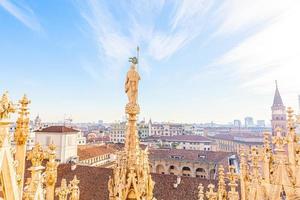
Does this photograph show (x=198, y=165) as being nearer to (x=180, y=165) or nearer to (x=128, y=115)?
(x=180, y=165)

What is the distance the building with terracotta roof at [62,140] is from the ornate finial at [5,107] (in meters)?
48.0

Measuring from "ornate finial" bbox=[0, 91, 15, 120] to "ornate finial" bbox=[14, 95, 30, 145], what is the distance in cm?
63

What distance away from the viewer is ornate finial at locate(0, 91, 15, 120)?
368 centimetres

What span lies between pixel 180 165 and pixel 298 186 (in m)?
50.3

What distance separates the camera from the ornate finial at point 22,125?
4.47 m

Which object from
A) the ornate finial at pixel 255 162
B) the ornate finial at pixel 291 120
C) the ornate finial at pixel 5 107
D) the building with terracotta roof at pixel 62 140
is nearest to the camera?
the ornate finial at pixel 5 107

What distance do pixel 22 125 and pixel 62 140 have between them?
48.2 m

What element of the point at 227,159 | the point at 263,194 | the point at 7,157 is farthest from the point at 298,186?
the point at 227,159

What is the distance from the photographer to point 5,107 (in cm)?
376

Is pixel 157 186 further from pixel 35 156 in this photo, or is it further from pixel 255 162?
pixel 35 156

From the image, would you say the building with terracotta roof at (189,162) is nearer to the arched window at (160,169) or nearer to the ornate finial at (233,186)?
the arched window at (160,169)

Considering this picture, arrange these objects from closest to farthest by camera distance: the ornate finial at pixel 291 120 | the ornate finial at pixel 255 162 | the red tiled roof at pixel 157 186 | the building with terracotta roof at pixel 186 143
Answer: the ornate finial at pixel 291 120 → the ornate finial at pixel 255 162 → the red tiled roof at pixel 157 186 → the building with terracotta roof at pixel 186 143

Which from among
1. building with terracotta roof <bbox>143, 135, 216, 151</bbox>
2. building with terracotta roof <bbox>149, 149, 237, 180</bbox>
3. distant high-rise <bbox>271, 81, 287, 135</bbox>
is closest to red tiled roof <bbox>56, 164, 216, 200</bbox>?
building with terracotta roof <bbox>149, 149, 237, 180</bbox>

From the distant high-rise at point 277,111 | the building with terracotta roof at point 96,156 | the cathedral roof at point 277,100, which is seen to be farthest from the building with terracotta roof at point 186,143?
the building with terracotta roof at point 96,156
